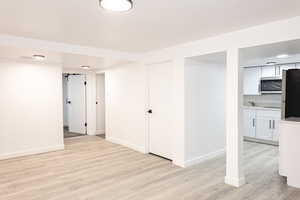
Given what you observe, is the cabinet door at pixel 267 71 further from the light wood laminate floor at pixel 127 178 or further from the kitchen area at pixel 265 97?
the light wood laminate floor at pixel 127 178

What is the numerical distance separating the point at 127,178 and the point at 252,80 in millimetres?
4508

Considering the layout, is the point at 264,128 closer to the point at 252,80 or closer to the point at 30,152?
the point at 252,80

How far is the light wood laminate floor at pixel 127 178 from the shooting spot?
8.96 feet

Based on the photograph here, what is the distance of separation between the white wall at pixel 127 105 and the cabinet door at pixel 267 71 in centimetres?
336

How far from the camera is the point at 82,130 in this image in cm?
681

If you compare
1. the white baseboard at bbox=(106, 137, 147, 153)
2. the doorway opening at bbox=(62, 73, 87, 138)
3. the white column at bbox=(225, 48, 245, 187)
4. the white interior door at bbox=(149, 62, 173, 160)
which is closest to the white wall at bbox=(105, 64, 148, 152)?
the white baseboard at bbox=(106, 137, 147, 153)

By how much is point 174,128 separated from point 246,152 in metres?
1.97

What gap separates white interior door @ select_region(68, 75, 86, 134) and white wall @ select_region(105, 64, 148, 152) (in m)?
1.27

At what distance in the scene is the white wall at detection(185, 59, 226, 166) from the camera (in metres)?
3.78

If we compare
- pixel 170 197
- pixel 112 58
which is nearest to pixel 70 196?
pixel 170 197

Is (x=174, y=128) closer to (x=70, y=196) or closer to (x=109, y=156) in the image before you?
(x=109, y=156)

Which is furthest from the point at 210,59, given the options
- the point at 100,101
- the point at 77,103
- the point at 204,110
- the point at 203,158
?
the point at 77,103

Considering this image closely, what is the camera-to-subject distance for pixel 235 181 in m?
2.98

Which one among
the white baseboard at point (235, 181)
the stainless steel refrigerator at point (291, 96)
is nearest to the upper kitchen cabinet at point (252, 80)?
the stainless steel refrigerator at point (291, 96)
